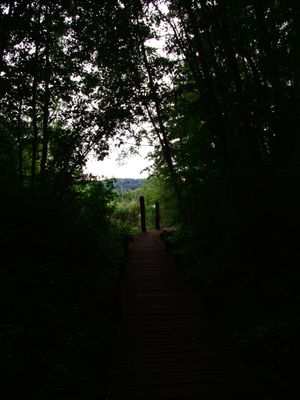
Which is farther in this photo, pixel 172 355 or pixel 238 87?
pixel 238 87

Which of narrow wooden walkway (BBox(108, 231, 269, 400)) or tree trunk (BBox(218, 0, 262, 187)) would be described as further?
tree trunk (BBox(218, 0, 262, 187))

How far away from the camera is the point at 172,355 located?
4523 millimetres

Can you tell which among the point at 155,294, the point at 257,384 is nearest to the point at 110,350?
the point at 257,384

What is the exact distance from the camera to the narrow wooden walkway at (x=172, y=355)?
11.8 feet

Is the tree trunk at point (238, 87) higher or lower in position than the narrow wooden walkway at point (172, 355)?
higher

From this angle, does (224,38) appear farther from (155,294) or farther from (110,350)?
(110,350)

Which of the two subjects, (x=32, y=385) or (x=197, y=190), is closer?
(x=32, y=385)

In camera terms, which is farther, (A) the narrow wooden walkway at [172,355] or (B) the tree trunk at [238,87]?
(B) the tree trunk at [238,87]

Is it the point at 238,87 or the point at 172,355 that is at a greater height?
the point at 238,87

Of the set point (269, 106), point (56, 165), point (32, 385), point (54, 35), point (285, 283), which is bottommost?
point (32, 385)

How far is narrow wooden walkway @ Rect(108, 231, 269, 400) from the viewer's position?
11.8 feet

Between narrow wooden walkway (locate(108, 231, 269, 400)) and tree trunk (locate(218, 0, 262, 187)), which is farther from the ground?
tree trunk (locate(218, 0, 262, 187))

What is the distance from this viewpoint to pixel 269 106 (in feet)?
26.8

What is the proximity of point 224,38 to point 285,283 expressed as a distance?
505 cm
